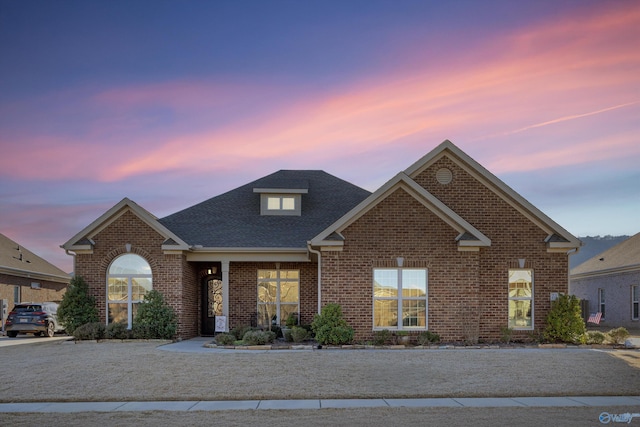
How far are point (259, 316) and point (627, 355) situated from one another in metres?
13.0

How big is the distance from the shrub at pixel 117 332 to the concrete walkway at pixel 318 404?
33.4 feet

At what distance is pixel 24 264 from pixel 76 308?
16789 millimetres

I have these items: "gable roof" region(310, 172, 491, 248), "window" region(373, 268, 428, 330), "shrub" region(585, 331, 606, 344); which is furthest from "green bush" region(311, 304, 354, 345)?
"shrub" region(585, 331, 606, 344)

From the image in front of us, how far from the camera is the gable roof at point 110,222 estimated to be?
23.3 m

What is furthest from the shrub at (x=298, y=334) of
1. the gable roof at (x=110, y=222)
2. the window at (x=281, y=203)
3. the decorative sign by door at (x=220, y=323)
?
the window at (x=281, y=203)

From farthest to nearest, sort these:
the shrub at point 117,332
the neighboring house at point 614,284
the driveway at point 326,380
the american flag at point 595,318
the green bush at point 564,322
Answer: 1. the american flag at point 595,318
2. the neighboring house at point 614,284
3. the shrub at point 117,332
4. the green bush at point 564,322
5. the driveway at point 326,380

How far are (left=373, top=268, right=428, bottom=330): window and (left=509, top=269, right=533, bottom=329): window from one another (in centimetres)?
326

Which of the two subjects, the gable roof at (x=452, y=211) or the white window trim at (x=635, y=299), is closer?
the gable roof at (x=452, y=211)

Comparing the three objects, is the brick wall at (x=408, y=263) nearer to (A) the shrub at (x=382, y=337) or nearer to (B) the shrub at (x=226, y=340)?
(A) the shrub at (x=382, y=337)

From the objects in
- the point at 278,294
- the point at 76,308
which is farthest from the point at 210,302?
the point at 76,308

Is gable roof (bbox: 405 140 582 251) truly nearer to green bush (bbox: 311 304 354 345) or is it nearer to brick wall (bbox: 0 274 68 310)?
green bush (bbox: 311 304 354 345)

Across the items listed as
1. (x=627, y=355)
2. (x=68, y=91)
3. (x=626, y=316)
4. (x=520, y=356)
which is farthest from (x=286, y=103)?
(x=626, y=316)

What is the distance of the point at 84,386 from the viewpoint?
524 inches

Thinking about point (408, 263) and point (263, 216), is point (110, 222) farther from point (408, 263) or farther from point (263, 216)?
point (408, 263)
